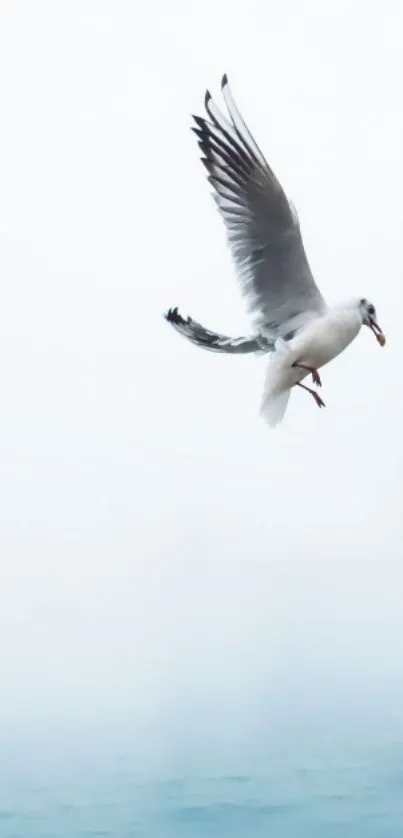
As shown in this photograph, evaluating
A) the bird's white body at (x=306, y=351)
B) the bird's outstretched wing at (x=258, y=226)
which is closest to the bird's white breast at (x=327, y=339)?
the bird's white body at (x=306, y=351)

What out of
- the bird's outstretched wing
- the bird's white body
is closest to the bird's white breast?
the bird's white body

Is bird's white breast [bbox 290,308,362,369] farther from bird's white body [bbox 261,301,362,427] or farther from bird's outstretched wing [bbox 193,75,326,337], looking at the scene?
bird's outstretched wing [bbox 193,75,326,337]

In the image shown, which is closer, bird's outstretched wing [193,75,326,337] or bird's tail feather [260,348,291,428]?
bird's outstretched wing [193,75,326,337]

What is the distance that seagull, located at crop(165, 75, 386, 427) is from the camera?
9578mm

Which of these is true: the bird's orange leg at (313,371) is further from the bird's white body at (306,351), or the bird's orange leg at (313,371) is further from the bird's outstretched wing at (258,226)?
the bird's outstretched wing at (258,226)

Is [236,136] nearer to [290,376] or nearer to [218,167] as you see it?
[218,167]

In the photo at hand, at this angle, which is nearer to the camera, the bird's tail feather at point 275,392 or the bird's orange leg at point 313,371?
the bird's orange leg at point 313,371

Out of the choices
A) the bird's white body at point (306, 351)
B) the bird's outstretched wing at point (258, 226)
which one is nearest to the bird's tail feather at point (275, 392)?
the bird's white body at point (306, 351)

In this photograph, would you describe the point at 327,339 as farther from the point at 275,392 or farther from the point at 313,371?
the point at 275,392

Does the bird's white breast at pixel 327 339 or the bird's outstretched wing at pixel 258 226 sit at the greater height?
the bird's outstretched wing at pixel 258 226

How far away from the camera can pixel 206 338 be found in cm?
980

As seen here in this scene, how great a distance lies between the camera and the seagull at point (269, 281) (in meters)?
9.58

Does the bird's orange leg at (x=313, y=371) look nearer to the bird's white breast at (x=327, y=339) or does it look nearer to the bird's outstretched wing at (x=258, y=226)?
the bird's white breast at (x=327, y=339)

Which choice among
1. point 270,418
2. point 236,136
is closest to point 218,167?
point 236,136
